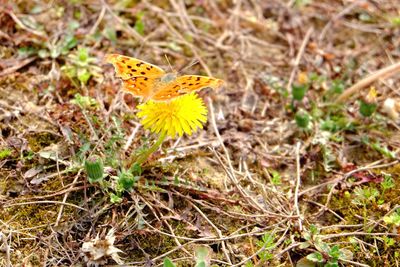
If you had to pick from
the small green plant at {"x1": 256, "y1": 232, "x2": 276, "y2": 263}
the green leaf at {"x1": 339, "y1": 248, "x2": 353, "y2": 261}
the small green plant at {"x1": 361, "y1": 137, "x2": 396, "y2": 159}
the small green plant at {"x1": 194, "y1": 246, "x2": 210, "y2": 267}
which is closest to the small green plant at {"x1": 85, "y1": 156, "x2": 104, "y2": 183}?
the small green plant at {"x1": 194, "y1": 246, "x2": 210, "y2": 267}

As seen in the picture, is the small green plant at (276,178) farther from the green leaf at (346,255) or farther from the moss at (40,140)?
the moss at (40,140)

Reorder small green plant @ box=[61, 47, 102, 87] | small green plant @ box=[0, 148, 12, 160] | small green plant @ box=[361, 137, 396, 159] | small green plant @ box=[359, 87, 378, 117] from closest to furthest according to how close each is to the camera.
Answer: small green plant @ box=[0, 148, 12, 160], small green plant @ box=[361, 137, 396, 159], small green plant @ box=[359, 87, 378, 117], small green plant @ box=[61, 47, 102, 87]

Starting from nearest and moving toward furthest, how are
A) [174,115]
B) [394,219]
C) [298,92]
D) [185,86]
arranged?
[185,86]
[174,115]
[394,219]
[298,92]

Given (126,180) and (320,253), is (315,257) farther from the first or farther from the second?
(126,180)

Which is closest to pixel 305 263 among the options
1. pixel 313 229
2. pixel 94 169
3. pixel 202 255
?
pixel 313 229

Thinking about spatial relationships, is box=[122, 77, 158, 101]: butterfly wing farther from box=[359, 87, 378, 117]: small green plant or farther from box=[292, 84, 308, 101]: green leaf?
box=[359, 87, 378, 117]: small green plant

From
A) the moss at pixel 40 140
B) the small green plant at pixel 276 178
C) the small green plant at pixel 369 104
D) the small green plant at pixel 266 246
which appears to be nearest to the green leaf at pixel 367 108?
the small green plant at pixel 369 104

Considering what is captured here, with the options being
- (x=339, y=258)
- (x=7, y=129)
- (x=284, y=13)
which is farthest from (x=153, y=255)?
(x=284, y=13)
